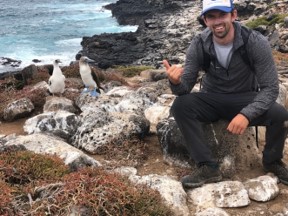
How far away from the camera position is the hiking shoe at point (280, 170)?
586 centimetres

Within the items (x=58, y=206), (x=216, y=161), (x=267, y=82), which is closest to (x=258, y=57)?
(x=267, y=82)

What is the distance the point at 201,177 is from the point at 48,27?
53583 mm

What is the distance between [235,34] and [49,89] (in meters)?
6.21

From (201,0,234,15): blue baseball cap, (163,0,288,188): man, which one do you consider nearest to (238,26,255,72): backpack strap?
(163,0,288,188): man

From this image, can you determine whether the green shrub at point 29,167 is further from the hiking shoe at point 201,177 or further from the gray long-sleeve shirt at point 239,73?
the gray long-sleeve shirt at point 239,73

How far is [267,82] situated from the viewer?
17.4ft

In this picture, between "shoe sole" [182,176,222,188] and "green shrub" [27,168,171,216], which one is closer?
"green shrub" [27,168,171,216]

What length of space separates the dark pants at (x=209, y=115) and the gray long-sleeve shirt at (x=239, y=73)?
0.14m

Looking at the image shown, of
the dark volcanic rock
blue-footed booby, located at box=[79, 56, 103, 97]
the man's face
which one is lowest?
the dark volcanic rock

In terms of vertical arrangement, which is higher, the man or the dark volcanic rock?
the man

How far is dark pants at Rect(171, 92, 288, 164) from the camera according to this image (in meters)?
5.57

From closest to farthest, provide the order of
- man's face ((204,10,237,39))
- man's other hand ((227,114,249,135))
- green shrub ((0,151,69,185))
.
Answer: green shrub ((0,151,69,185)) → man's other hand ((227,114,249,135)) → man's face ((204,10,237,39))

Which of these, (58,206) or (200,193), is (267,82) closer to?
(200,193)

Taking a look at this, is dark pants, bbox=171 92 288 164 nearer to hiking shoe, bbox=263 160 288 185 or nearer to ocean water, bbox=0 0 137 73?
hiking shoe, bbox=263 160 288 185
